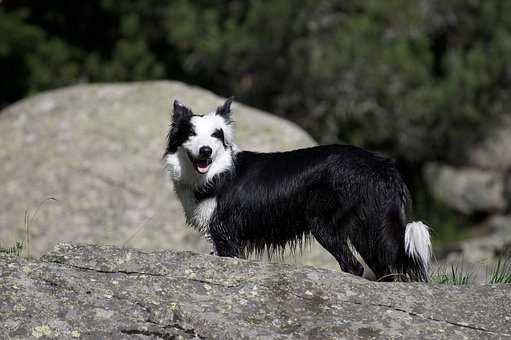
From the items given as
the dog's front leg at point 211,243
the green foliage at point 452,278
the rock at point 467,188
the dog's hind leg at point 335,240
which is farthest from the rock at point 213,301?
the rock at point 467,188

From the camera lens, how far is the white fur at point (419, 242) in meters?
5.68

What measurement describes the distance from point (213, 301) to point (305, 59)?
10877mm

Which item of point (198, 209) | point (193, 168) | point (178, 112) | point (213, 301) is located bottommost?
point (213, 301)

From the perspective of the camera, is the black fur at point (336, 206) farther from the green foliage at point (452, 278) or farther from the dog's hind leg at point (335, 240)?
the green foliage at point (452, 278)

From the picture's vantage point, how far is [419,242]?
5.68m

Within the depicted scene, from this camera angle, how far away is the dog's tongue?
6176mm

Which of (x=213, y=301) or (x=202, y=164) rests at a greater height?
(x=202, y=164)

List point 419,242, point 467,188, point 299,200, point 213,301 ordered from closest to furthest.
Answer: point 213,301, point 419,242, point 299,200, point 467,188

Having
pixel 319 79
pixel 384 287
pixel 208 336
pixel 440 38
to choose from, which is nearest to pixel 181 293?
pixel 208 336

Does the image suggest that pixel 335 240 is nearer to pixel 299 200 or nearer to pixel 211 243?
pixel 299 200

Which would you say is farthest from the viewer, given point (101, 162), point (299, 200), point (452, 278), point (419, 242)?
point (101, 162)

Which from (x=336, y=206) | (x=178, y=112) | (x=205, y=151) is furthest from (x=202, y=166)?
(x=336, y=206)

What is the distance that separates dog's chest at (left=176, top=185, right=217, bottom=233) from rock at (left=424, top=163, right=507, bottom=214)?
11.4 m

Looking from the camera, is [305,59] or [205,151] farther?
[305,59]
